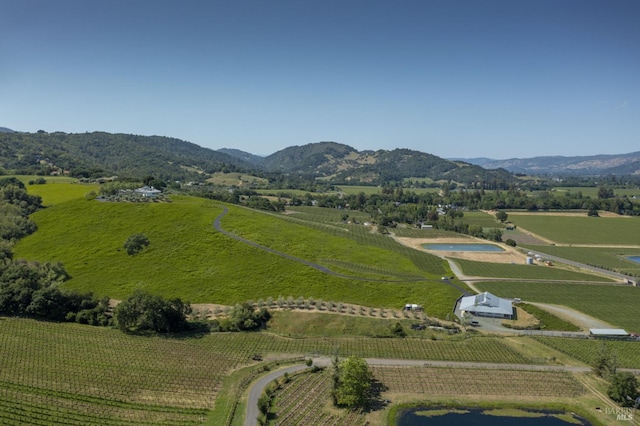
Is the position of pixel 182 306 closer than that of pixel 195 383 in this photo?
No

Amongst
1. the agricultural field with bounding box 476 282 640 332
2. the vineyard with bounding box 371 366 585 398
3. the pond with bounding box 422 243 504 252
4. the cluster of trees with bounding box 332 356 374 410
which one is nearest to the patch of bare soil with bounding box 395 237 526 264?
the pond with bounding box 422 243 504 252

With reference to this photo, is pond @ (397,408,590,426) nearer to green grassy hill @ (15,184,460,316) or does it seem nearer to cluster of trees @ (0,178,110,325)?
green grassy hill @ (15,184,460,316)

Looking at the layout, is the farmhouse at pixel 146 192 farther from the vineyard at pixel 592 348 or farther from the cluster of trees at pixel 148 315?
the vineyard at pixel 592 348

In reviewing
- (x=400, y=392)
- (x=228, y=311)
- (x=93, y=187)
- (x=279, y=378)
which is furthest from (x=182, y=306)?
(x=93, y=187)

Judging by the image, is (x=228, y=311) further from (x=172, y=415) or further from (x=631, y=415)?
(x=631, y=415)

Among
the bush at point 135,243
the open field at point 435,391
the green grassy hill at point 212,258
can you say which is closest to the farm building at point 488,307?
the green grassy hill at point 212,258
